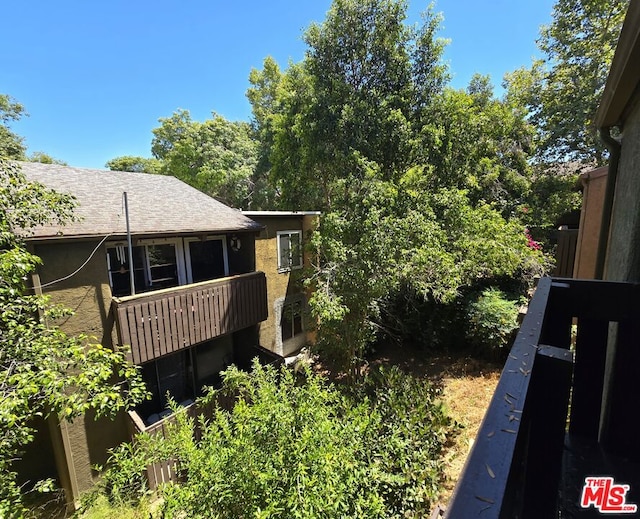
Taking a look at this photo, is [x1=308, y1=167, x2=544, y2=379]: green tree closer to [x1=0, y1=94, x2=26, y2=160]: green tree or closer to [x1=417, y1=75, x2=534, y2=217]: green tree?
[x1=417, y1=75, x2=534, y2=217]: green tree

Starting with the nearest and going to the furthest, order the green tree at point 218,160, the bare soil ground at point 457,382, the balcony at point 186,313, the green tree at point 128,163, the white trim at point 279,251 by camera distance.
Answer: the bare soil ground at point 457,382 → the balcony at point 186,313 → the white trim at point 279,251 → the green tree at point 218,160 → the green tree at point 128,163

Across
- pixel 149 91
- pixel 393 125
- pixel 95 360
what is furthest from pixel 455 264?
pixel 149 91

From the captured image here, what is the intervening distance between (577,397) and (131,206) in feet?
30.7

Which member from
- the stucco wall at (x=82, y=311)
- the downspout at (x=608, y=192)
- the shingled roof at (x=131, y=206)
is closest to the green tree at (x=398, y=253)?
the shingled roof at (x=131, y=206)

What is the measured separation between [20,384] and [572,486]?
5.38m

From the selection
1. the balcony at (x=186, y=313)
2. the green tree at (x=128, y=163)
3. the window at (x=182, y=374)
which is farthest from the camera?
the green tree at (x=128, y=163)

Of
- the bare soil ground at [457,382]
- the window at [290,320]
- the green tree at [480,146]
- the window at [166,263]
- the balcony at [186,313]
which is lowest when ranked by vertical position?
the bare soil ground at [457,382]

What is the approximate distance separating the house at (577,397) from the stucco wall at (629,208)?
0.6 inches

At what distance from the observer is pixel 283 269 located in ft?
35.8

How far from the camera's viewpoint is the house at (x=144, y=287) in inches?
241

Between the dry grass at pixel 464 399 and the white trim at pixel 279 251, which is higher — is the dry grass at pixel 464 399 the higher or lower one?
the lower one

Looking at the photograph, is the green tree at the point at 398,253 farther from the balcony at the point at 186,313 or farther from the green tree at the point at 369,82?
the balcony at the point at 186,313

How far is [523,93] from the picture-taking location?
48.9 feet

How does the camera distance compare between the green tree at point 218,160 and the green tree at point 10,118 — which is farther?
→ the green tree at point 218,160
